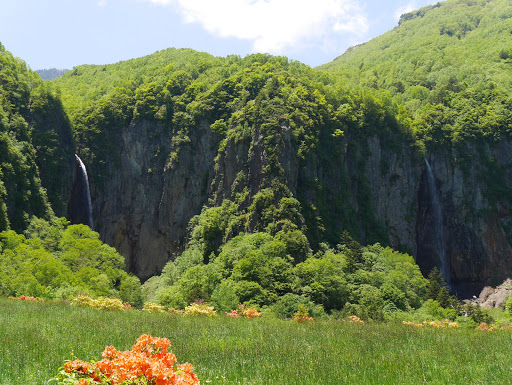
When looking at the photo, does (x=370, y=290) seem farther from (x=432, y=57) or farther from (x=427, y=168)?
(x=432, y=57)

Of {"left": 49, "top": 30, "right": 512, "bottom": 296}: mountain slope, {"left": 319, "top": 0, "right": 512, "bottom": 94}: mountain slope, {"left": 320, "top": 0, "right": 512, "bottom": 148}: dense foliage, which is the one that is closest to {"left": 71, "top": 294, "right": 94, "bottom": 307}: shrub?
{"left": 49, "top": 30, "right": 512, "bottom": 296}: mountain slope

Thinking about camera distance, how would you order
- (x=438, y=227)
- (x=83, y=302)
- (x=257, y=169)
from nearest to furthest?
1. (x=83, y=302)
2. (x=257, y=169)
3. (x=438, y=227)

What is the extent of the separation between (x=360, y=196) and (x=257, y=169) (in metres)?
18.0

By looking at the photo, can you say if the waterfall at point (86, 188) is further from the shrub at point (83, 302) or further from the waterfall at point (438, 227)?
the waterfall at point (438, 227)

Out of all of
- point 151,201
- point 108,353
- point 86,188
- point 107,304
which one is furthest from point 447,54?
point 108,353

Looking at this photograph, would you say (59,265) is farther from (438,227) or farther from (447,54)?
(447,54)

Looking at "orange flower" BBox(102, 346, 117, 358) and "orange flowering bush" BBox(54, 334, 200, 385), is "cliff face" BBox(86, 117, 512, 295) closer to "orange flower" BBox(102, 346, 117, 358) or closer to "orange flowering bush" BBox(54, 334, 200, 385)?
"orange flower" BBox(102, 346, 117, 358)

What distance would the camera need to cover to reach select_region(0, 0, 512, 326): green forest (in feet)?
158

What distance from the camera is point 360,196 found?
73938 millimetres

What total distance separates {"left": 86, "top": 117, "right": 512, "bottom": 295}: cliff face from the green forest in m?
0.37

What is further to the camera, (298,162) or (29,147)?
(29,147)

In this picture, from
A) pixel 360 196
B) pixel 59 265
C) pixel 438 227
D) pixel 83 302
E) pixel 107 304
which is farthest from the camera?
pixel 438 227

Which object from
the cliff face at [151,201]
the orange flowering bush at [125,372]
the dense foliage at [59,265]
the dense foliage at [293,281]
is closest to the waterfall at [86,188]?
the cliff face at [151,201]

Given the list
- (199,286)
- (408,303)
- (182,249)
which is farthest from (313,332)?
(182,249)
